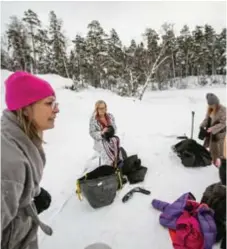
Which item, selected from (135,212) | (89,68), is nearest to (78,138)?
(135,212)

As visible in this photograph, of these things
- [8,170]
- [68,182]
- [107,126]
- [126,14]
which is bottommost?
[68,182]

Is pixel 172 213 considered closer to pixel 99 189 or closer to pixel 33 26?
pixel 99 189

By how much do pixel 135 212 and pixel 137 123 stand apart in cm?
470

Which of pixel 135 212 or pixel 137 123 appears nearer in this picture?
pixel 135 212

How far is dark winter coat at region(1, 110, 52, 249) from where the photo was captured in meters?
0.72

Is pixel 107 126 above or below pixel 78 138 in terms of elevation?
above

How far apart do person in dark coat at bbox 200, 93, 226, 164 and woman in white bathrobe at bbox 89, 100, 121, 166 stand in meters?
1.32

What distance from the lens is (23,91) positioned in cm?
90

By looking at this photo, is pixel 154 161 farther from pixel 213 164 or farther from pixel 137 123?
pixel 137 123

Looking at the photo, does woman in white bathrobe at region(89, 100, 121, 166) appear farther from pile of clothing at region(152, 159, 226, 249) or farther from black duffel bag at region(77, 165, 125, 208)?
pile of clothing at region(152, 159, 226, 249)

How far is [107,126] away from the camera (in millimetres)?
3172

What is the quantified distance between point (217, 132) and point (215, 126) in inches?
3.5

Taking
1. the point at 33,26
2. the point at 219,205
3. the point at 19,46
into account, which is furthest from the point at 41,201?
the point at 19,46

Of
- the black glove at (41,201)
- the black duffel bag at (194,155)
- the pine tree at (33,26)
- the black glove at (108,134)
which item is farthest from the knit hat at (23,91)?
the pine tree at (33,26)
